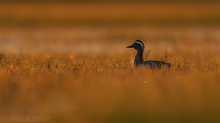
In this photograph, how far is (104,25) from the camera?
35062 mm

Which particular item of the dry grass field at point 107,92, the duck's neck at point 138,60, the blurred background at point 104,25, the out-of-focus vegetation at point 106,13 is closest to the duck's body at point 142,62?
the duck's neck at point 138,60

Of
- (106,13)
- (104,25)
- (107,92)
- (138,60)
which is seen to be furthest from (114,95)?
(106,13)

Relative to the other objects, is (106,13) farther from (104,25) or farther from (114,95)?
(114,95)

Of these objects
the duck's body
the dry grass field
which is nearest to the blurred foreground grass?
the dry grass field

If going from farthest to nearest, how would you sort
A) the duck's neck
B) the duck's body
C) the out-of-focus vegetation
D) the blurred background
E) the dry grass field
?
1. the out-of-focus vegetation
2. the blurred background
3. the duck's neck
4. the duck's body
5. the dry grass field

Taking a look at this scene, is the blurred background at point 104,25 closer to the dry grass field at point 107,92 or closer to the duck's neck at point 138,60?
the dry grass field at point 107,92

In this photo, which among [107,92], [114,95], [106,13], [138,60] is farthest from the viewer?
[106,13]

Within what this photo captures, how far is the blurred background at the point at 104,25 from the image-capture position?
2153 centimetres

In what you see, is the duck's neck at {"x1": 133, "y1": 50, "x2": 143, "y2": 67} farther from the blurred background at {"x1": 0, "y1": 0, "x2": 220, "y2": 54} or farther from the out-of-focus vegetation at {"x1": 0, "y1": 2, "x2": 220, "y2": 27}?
the out-of-focus vegetation at {"x1": 0, "y1": 2, "x2": 220, "y2": 27}

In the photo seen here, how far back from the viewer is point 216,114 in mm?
8680

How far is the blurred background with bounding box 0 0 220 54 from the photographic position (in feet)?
70.6

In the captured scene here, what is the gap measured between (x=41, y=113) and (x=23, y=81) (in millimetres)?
2173

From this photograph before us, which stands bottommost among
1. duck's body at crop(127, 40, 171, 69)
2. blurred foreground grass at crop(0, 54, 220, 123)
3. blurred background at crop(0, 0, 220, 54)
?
blurred foreground grass at crop(0, 54, 220, 123)

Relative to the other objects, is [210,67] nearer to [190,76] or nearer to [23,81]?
[190,76]
